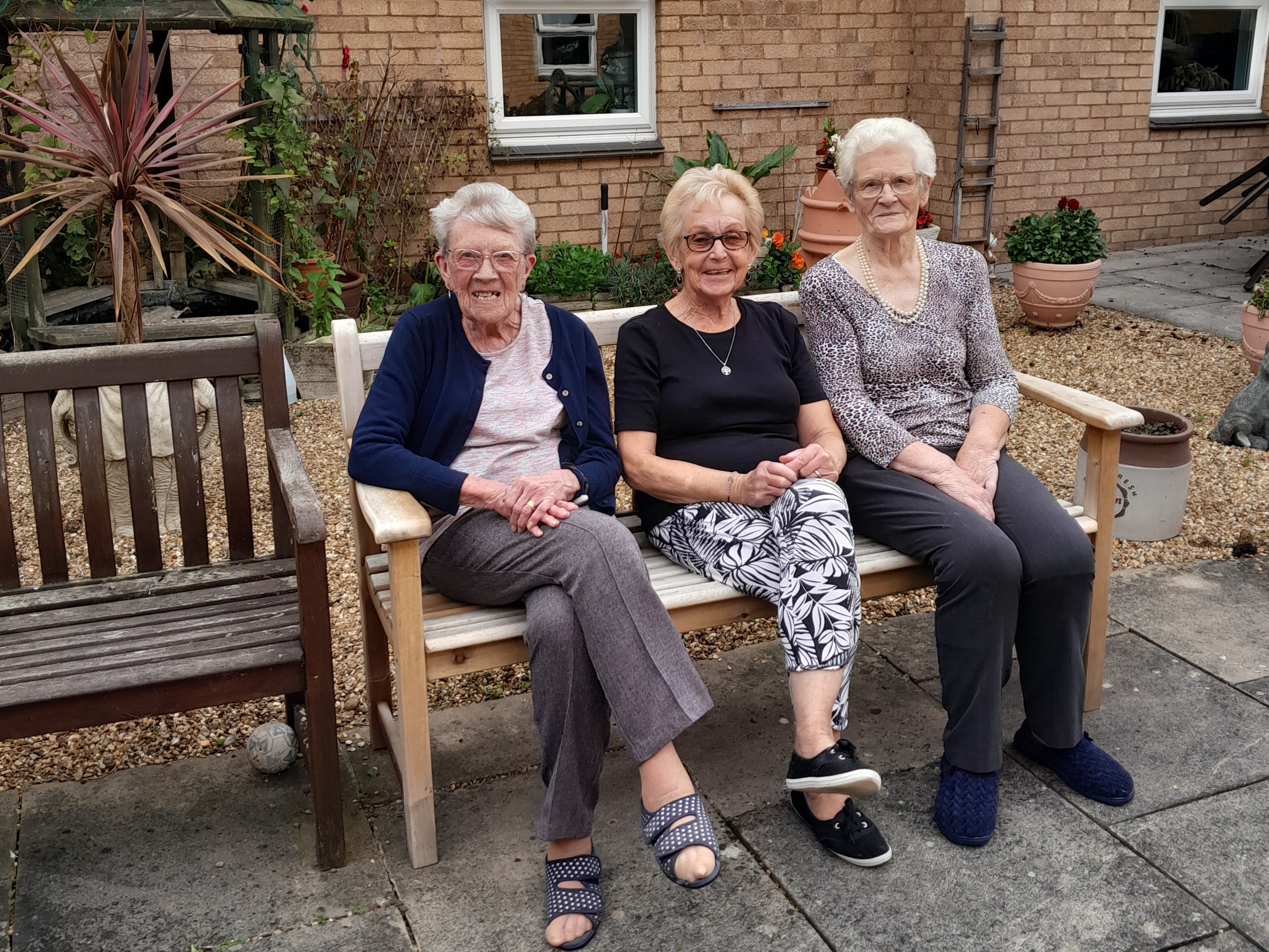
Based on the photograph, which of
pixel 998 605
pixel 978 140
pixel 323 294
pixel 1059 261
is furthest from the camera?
pixel 978 140

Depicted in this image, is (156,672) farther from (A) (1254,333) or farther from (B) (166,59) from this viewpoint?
(A) (1254,333)

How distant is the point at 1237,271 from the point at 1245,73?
1.79 m

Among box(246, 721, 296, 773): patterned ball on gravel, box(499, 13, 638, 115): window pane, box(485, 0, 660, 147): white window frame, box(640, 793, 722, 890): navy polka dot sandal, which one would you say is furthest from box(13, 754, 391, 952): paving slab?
box(499, 13, 638, 115): window pane

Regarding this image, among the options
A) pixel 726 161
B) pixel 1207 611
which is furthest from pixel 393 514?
pixel 726 161

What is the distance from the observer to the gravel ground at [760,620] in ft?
9.58

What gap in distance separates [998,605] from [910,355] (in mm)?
679

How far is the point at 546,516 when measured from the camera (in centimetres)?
241

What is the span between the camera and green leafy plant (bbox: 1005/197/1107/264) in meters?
6.46

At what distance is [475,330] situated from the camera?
2.63 metres

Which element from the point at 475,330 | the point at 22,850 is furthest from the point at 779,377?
the point at 22,850

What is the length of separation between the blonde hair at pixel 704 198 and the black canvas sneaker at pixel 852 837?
1.24 meters

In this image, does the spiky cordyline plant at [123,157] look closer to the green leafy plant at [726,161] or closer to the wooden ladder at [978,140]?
the green leafy plant at [726,161]

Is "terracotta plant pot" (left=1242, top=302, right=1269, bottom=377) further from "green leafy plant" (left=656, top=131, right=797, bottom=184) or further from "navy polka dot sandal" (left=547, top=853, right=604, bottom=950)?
"navy polka dot sandal" (left=547, top=853, right=604, bottom=950)

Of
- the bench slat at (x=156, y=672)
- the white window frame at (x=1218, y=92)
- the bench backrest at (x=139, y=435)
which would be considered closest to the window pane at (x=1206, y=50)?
the white window frame at (x=1218, y=92)
